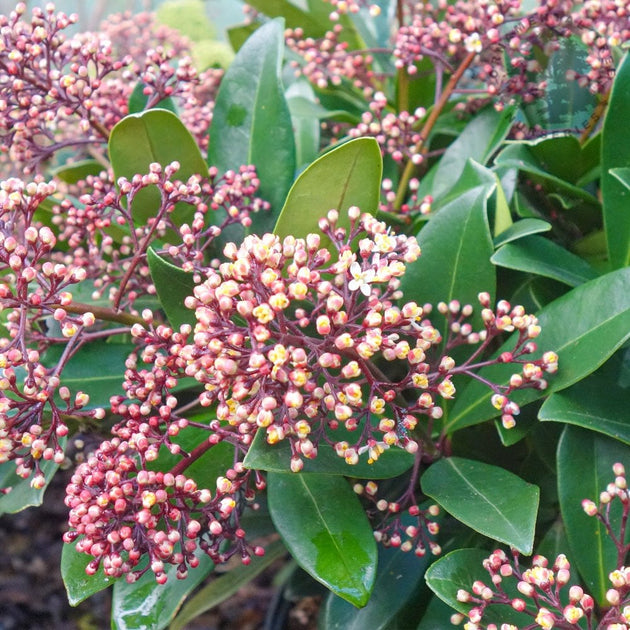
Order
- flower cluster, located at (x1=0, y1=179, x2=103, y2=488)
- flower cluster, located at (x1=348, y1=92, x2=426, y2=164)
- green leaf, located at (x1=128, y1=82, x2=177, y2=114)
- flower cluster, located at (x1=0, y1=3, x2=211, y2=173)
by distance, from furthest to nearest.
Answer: green leaf, located at (x1=128, y1=82, x2=177, y2=114) → flower cluster, located at (x1=348, y1=92, x2=426, y2=164) → flower cluster, located at (x1=0, y1=3, x2=211, y2=173) → flower cluster, located at (x1=0, y1=179, x2=103, y2=488)

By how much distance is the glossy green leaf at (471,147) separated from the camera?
4.07 ft

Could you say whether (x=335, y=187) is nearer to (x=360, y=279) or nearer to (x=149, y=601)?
(x=360, y=279)

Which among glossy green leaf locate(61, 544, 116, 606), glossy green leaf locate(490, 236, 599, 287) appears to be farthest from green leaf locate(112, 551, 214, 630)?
glossy green leaf locate(490, 236, 599, 287)

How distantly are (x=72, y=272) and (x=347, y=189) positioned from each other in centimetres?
36

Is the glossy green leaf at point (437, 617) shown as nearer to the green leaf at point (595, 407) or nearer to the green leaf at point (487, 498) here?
the green leaf at point (487, 498)

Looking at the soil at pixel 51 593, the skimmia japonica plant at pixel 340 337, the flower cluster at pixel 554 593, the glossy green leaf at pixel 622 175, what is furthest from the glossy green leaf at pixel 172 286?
the soil at pixel 51 593

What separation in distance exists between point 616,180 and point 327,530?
693 mm

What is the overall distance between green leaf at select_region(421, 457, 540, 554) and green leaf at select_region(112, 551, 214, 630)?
378mm

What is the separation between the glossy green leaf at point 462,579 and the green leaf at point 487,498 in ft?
0.22

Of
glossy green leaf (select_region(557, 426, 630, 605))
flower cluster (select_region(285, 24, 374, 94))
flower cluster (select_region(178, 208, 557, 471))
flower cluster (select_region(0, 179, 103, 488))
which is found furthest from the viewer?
flower cluster (select_region(285, 24, 374, 94))

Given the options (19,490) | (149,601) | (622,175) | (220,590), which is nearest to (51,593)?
(220,590)

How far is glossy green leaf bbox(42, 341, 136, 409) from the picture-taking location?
3.52 feet

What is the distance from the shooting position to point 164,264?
875 millimetres

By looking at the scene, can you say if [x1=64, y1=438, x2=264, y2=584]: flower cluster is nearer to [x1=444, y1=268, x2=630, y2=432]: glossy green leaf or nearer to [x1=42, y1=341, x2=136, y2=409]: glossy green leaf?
[x1=42, y1=341, x2=136, y2=409]: glossy green leaf
